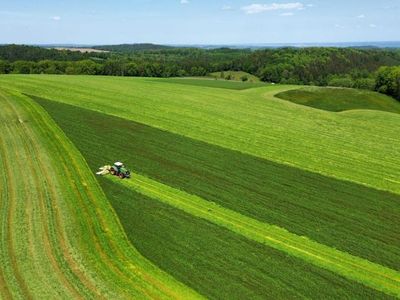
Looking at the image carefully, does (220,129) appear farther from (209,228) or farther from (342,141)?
(209,228)

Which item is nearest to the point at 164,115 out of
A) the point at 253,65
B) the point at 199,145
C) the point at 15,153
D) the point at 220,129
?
the point at 220,129

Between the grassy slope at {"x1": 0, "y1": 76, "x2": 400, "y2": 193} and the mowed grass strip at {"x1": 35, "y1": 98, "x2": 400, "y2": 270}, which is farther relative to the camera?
the grassy slope at {"x1": 0, "y1": 76, "x2": 400, "y2": 193}

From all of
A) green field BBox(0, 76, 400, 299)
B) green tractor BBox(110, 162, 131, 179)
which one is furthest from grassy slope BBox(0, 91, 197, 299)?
green tractor BBox(110, 162, 131, 179)

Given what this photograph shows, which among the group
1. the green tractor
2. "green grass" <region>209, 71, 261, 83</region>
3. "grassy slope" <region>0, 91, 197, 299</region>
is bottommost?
"green grass" <region>209, 71, 261, 83</region>

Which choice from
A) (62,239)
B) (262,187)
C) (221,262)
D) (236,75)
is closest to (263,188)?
(262,187)

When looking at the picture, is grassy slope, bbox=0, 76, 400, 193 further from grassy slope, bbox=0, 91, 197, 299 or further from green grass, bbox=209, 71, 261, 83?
green grass, bbox=209, 71, 261, 83

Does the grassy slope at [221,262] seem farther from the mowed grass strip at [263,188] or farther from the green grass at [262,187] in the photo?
the mowed grass strip at [263,188]

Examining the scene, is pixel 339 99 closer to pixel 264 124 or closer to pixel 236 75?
pixel 264 124
